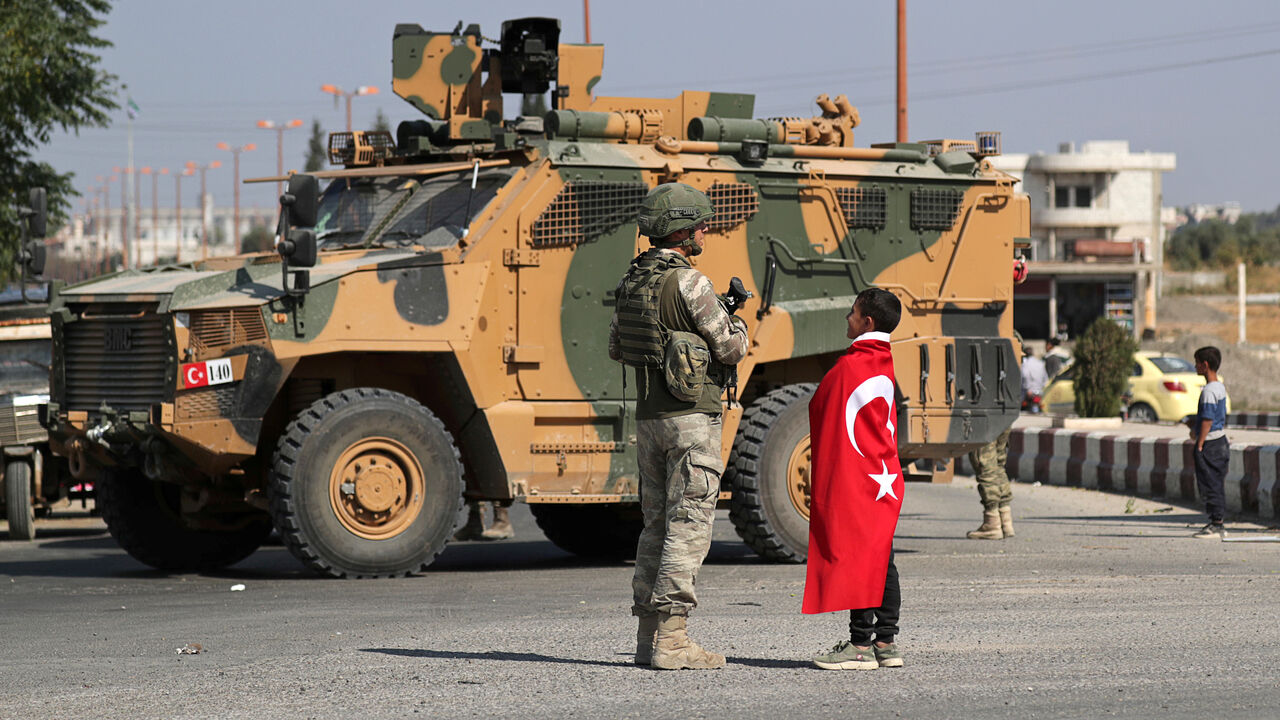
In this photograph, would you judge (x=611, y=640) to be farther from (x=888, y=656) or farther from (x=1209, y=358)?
(x=1209, y=358)

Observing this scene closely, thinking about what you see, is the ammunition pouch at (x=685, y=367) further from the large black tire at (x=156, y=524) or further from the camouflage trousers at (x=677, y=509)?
the large black tire at (x=156, y=524)

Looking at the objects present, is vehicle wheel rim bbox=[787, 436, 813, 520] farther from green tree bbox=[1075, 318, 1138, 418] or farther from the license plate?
green tree bbox=[1075, 318, 1138, 418]

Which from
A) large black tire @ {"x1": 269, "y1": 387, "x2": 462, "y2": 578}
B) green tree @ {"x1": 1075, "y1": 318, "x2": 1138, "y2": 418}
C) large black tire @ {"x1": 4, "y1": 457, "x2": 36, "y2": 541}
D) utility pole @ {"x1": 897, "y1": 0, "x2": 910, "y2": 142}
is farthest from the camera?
green tree @ {"x1": 1075, "y1": 318, "x2": 1138, "y2": 418}

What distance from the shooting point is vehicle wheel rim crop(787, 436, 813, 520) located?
11.6 metres

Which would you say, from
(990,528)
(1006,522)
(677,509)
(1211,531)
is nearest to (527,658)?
(677,509)

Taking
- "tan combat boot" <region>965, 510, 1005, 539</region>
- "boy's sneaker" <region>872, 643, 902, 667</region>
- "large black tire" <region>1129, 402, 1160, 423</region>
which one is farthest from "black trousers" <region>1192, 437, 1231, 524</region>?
"large black tire" <region>1129, 402, 1160, 423</region>

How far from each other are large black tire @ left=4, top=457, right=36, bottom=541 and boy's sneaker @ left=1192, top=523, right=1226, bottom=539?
9.42 m

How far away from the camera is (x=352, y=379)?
11078 mm

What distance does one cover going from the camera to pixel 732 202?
11.7 m

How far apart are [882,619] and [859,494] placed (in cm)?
52

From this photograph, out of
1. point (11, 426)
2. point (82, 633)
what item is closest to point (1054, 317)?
point (11, 426)

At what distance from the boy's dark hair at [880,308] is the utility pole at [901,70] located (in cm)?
1611

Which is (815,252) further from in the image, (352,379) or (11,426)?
(11,426)

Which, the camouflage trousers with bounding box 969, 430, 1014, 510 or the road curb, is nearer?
the camouflage trousers with bounding box 969, 430, 1014, 510
